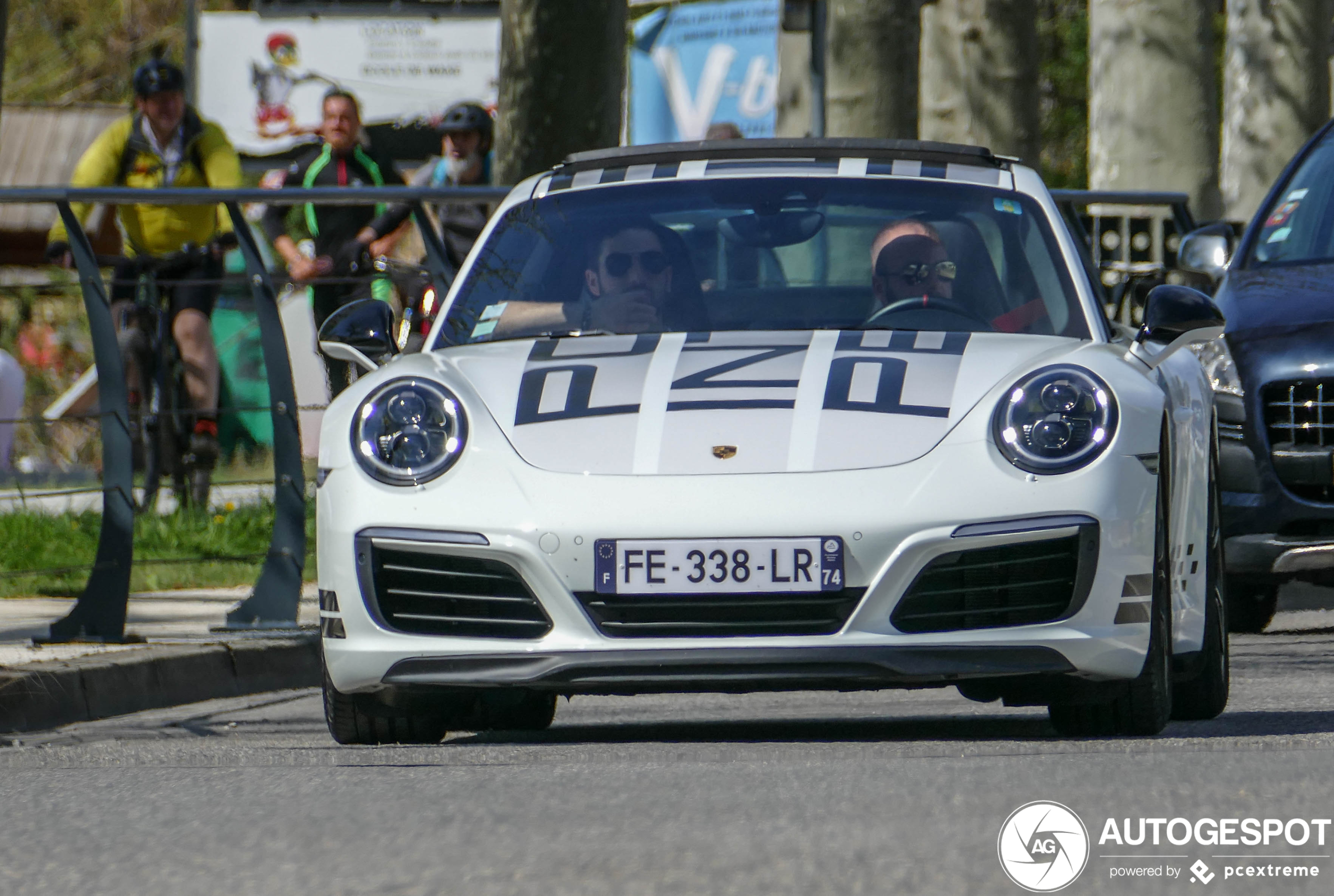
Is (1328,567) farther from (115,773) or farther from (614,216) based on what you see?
(115,773)

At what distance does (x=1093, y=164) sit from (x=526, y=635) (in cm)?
1256

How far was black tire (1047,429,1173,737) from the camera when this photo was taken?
17.8ft

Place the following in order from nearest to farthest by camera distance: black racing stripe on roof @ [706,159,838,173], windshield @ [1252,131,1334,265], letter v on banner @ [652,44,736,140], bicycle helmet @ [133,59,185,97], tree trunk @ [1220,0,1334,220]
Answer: black racing stripe on roof @ [706,159,838,173], windshield @ [1252,131,1334,265], bicycle helmet @ [133,59,185,97], tree trunk @ [1220,0,1334,220], letter v on banner @ [652,44,736,140]

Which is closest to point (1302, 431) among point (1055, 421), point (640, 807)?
point (1055, 421)

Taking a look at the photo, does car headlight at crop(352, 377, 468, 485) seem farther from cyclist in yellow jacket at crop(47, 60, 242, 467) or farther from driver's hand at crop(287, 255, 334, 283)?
driver's hand at crop(287, 255, 334, 283)

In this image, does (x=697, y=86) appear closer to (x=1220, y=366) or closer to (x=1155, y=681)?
(x=1220, y=366)

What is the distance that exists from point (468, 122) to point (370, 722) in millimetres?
7144

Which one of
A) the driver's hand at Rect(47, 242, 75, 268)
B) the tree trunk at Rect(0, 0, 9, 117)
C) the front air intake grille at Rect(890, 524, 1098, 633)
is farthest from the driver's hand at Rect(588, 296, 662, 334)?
the driver's hand at Rect(47, 242, 75, 268)

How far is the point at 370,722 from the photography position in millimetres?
5715

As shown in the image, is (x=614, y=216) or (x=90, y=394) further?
(x=90, y=394)

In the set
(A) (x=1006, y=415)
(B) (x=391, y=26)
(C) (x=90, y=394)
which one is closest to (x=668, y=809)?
(A) (x=1006, y=415)

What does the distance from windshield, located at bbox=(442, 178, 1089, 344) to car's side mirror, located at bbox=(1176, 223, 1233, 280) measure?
8.34 ft

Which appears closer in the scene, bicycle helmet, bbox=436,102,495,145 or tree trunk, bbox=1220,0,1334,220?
bicycle helmet, bbox=436,102,495,145

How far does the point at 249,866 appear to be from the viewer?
12.7 feet
